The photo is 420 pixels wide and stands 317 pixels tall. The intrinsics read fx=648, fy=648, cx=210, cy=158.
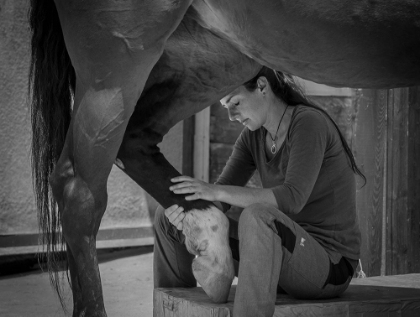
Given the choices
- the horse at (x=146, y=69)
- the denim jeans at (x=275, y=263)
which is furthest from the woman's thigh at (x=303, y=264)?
the horse at (x=146, y=69)

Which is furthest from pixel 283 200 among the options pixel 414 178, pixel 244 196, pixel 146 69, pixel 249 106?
pixel 414 178

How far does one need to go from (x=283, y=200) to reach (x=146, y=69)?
23.5 inches

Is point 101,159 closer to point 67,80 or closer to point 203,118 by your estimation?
point 67,80

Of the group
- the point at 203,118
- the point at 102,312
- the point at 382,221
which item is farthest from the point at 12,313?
the point at 203,118

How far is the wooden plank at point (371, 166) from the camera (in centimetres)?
345

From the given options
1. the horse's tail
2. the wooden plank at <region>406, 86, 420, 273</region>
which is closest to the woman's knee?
the horse's tail

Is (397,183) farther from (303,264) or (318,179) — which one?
(303,264)

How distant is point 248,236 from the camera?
6.39 ft

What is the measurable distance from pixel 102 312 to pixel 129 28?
86cm

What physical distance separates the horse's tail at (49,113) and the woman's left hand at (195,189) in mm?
430

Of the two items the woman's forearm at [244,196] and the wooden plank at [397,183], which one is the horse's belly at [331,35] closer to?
the woman's forearm at [244,196]

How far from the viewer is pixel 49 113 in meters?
2.23

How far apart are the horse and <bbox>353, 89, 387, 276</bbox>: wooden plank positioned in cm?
134

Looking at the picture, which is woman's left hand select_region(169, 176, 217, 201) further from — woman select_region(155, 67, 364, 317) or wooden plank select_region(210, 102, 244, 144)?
wooden plank select_region(210, 102, 244, 144)
